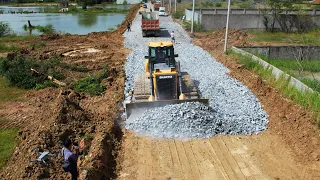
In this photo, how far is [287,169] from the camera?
962cm

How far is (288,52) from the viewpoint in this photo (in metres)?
22.3

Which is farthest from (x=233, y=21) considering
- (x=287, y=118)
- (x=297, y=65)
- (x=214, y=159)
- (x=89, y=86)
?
(x=214, y=159)

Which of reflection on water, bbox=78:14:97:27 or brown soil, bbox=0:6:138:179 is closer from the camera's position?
brown soil, bbox=0:6:138:179

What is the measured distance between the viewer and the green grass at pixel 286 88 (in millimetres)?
12344

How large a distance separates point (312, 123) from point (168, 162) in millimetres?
5822

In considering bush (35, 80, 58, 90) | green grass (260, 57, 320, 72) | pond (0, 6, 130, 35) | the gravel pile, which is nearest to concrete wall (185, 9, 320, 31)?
pond (0, 6, 130, 35)

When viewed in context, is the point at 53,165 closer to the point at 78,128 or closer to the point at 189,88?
the point at 78,128

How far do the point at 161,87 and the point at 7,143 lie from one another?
617 cm

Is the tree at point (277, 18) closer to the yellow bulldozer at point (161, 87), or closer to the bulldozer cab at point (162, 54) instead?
the yellow bulldozer at point (161, 87)

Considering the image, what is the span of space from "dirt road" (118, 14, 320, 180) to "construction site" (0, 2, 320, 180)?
0.03m

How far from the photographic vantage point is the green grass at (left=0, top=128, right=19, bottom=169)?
10.0 metres

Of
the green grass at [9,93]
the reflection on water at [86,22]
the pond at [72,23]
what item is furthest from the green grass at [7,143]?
the reflection on water at [86,22]

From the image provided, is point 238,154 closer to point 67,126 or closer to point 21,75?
point 67,126

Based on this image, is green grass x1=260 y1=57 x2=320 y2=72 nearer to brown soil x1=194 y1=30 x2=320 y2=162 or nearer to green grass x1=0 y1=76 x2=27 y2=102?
brown soil x1=194 y1=30 x2=320 y2=162
